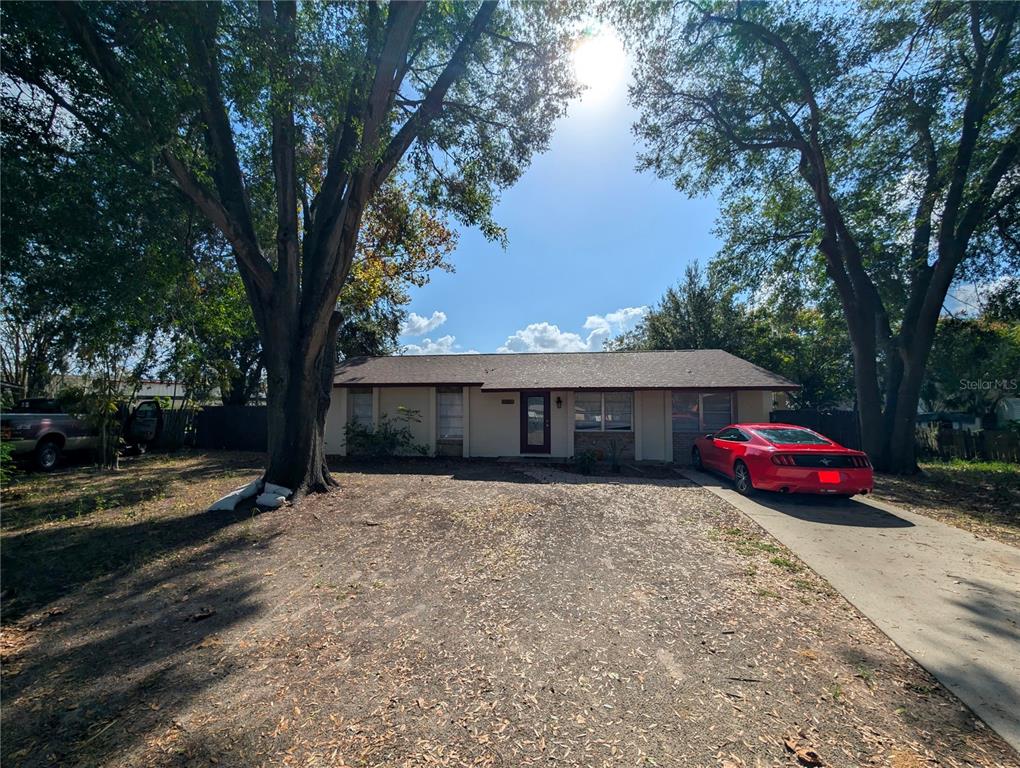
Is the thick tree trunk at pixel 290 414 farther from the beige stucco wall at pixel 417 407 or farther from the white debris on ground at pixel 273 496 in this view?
the beige stucco wall at pixel 417 407

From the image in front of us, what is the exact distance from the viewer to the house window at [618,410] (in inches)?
553

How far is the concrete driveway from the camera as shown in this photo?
305 cm

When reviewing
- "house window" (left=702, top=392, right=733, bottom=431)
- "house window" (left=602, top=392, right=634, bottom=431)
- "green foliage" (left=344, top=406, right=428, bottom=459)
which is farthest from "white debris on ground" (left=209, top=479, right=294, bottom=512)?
"house window" (left=702, top=392, right=733, bottom=431)

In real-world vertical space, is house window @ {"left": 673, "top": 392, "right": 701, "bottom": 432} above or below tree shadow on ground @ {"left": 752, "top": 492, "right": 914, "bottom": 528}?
above

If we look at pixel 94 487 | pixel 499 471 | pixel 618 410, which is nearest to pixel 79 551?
pixel 94 487

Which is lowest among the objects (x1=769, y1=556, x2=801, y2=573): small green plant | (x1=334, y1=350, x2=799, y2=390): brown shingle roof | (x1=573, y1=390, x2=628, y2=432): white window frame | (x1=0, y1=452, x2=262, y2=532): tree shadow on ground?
(x1=769, y1=556, x2=801, y2=573): small green plant

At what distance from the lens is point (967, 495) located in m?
9.44

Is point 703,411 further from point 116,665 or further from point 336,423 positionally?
point 116,665

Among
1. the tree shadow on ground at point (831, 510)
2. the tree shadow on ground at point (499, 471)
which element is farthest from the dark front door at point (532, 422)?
the tree shadow on ground at point (831, 510)

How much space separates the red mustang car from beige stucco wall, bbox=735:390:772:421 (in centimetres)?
423

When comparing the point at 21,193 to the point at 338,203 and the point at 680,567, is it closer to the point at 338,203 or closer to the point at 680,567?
the point at 338,203

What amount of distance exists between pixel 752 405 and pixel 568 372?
5.60m

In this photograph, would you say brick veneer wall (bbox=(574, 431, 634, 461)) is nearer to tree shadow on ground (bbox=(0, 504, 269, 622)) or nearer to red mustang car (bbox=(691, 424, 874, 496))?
red mustang car (bbox=(691, 424, 874, 496))

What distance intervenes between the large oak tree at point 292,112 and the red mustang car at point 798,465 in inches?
302
